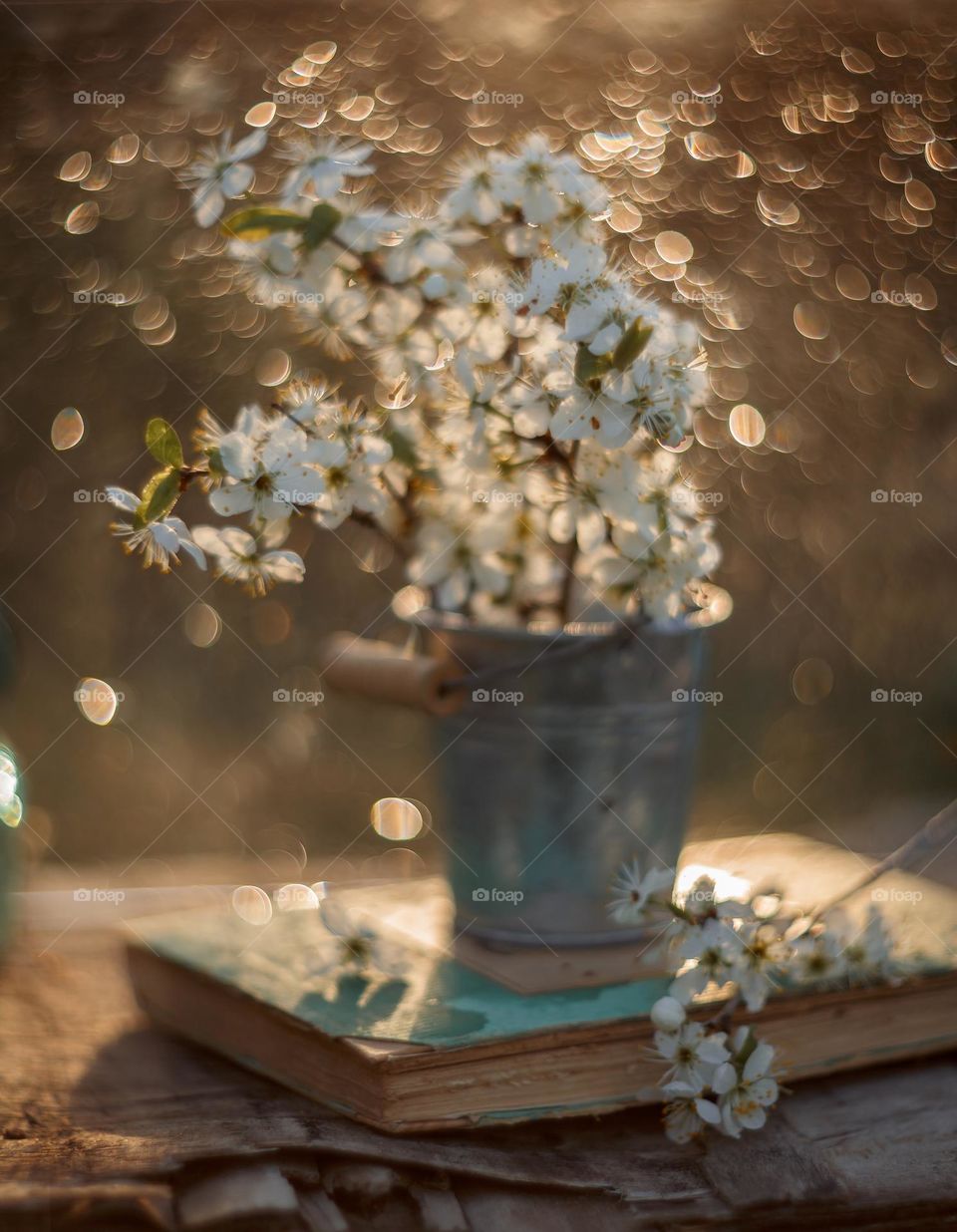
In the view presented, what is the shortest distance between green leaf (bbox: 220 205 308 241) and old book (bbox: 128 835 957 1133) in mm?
360

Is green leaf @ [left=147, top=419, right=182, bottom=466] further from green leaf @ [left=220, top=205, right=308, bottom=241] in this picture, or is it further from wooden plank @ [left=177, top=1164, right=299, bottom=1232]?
wooden plank @ [left=177, top=1164, right=299, bottom=1232]

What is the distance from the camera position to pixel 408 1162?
51 cm

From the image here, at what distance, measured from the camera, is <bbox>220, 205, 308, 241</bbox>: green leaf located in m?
0.53

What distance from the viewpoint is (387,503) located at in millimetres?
601

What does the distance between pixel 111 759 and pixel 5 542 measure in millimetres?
314

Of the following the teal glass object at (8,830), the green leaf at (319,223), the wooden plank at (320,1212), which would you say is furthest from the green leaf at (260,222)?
the wooden plank at (320,1212)

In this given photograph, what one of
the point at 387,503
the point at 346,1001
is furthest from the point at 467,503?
the point at 346,1001

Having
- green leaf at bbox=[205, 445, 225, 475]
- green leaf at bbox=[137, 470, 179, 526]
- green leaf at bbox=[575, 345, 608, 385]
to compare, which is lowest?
green leaf at bbox=[137, 470, 179, 526]

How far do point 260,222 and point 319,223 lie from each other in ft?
0.09

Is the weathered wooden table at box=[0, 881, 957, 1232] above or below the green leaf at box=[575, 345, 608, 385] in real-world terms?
below

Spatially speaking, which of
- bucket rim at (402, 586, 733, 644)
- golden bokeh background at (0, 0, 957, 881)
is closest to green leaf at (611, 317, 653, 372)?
bucket rim at (402, 586, 733, 644)

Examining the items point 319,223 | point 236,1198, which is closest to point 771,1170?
point 236,1198

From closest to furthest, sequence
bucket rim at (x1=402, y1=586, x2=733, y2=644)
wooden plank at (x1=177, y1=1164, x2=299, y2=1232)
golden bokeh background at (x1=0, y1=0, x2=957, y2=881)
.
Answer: wooden plank at (x1=177, y1=1164, x2=299, y2=1232), bucket rim at (x1=402, y1=586, x2=733, y2=644), golden bokeh background at (x1=0, y1=0, x2=957, y2=881)

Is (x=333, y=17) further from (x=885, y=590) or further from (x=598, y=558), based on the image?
(x=885, y=590)
